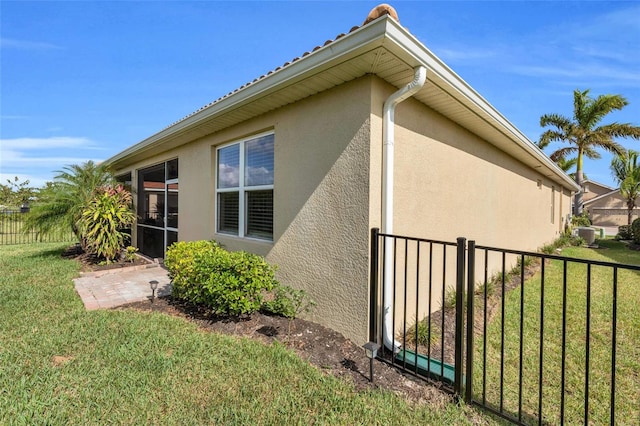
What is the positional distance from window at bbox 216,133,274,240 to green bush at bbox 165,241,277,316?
0.90m

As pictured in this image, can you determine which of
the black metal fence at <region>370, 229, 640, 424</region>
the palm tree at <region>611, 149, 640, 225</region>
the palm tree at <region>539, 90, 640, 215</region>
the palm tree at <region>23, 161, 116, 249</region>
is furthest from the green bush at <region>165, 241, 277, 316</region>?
the palm tree at <region>611, 149, 640, 225</region>

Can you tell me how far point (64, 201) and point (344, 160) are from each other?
7907 mm

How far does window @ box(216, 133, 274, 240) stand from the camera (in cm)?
467

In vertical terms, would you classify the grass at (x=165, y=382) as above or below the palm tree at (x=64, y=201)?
below

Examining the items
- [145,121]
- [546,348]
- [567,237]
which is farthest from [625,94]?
[145,121]

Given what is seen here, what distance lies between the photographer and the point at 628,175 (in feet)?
66.7

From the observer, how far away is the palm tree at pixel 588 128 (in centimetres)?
1688

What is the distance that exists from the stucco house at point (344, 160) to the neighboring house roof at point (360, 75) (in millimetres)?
13

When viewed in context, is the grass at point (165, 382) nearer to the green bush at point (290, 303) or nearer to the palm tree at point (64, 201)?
the green bush at point (290, 303)

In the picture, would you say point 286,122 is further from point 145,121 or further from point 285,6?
point 145,121

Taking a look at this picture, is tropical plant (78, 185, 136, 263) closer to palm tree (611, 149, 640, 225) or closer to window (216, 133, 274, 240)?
window (216, 133, 274, 240)

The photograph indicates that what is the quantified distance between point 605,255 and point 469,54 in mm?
9543

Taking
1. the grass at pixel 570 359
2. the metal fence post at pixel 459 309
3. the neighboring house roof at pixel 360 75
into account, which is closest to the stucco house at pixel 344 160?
the neighboring house roof at pixel 360 75

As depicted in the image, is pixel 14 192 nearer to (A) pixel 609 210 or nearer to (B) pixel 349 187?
(B) pixel 349 187
